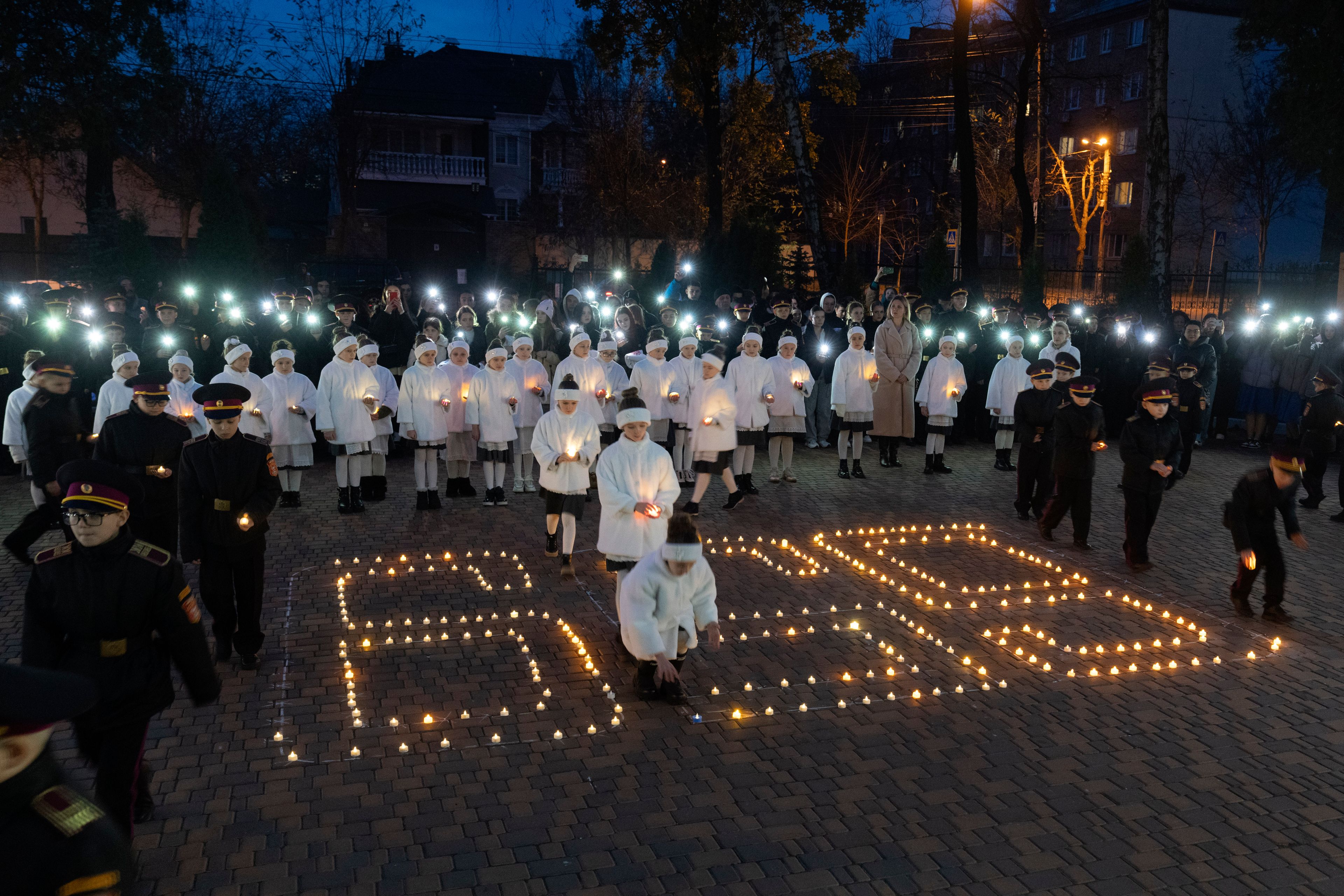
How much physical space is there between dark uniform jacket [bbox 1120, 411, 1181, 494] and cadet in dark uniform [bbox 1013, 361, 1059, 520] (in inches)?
60.7

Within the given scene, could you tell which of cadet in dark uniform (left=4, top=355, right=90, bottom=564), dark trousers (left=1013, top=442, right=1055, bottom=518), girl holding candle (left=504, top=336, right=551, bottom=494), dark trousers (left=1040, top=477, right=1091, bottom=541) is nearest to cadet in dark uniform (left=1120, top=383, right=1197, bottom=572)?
dark trousers (left=1040, top=477, right=1091, bottom=541)

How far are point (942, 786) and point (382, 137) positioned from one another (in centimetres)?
4205

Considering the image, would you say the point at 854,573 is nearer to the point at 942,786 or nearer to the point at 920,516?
the point at 920,516

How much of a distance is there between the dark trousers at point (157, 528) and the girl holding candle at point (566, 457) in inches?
119

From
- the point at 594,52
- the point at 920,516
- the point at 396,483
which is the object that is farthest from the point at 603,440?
the point at 594,52

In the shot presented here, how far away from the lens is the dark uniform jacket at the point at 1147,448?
388 inches

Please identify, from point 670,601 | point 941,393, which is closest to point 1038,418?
point 941,393

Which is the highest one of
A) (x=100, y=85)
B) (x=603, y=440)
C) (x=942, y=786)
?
(x=100, y=85)

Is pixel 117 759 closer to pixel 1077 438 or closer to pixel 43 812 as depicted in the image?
pixel 43 812

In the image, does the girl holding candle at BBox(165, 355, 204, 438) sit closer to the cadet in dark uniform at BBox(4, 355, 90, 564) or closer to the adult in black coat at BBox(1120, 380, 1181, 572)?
the cadet in dark uniform at BBox(4, 355, 90, 564)

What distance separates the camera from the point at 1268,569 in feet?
28.2

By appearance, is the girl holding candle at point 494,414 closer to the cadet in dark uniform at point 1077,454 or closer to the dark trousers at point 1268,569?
the cadet in dark uniform at point 1077,454

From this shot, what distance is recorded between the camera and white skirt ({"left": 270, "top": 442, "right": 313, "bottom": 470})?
11805mm

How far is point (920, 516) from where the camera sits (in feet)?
40.0
